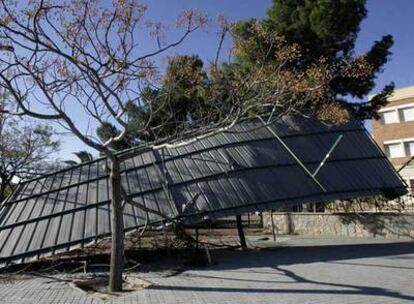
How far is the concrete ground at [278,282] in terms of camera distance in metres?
9.37

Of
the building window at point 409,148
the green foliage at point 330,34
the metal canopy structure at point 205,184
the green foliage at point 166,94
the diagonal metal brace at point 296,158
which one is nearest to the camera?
the green foliage at point 166,94

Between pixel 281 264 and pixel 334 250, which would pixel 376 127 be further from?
pixel 281 264

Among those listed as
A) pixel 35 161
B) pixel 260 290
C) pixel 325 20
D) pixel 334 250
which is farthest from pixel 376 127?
pixel 260 290

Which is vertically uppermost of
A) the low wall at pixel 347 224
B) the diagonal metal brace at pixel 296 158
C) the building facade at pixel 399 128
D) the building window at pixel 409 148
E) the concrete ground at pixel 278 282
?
the building facade at pixel 399 128

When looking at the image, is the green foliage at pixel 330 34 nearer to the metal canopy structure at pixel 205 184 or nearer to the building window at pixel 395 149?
the metal canopy structure at pixel 205 184

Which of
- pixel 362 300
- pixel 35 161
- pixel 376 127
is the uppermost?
pixel 376 127

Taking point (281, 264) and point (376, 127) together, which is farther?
point (376, 127)

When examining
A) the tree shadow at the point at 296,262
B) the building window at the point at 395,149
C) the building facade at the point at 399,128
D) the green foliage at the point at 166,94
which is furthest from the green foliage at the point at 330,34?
the building window at the point at 395,149

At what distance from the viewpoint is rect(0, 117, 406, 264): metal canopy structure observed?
1527 centimetres

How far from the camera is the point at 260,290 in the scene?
1012cm

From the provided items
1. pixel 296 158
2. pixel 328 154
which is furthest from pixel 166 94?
pixel 328 154

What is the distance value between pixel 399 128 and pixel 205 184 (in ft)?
108

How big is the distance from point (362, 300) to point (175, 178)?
9.03 meters

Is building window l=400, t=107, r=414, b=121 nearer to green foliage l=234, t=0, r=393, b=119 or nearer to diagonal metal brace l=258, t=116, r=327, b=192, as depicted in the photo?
green foliage l=234, t=0, r=393, b=119
